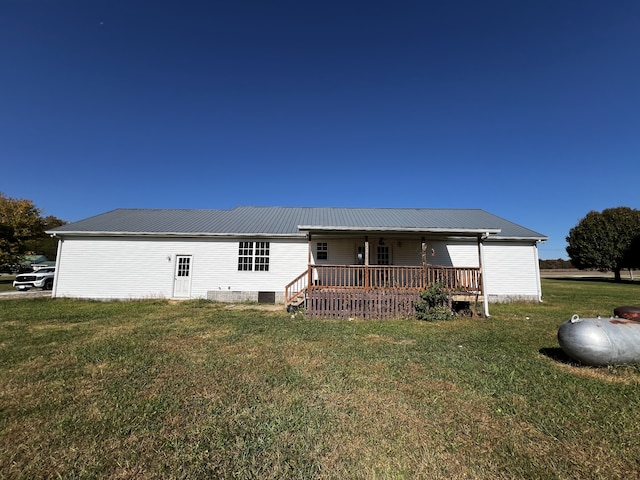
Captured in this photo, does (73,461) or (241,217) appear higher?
(241,217)

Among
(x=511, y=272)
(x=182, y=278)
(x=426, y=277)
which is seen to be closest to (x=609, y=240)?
(x=511, y=272)

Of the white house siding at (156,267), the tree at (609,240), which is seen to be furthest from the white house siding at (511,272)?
the tree at (609,240)

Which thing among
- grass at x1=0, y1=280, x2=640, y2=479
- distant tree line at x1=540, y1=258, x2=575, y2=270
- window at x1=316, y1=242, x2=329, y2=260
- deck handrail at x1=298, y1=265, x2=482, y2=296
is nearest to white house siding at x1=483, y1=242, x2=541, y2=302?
deck handrail at x1=298, y1=265, x2=482, y2=296

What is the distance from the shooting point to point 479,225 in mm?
15812

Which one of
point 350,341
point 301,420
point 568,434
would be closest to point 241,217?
point 350,341

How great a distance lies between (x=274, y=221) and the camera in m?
16.0

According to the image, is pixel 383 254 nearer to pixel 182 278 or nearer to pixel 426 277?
pixel 426 277

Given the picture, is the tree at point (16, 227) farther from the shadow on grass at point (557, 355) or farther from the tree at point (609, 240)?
the tree at point (609, 240)

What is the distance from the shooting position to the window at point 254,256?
46.2ft

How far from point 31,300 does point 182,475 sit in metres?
16.4

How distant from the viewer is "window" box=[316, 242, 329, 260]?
14.3m

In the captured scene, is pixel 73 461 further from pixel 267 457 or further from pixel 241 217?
pixel 241 217

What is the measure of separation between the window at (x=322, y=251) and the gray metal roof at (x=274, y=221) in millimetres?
1025

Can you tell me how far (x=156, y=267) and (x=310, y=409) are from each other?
1313 cm
